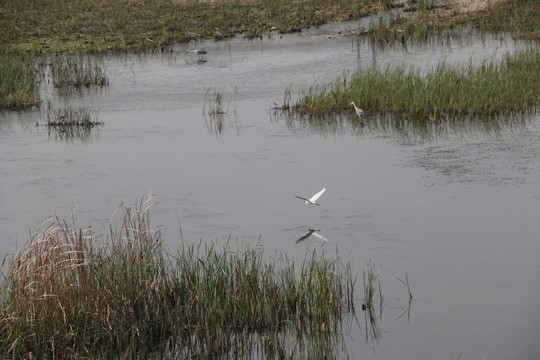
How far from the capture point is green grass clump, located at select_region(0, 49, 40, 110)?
18.0 meters

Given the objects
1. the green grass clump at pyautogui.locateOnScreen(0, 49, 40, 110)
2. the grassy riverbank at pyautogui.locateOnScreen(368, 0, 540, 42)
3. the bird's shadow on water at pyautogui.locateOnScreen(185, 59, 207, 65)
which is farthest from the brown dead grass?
the green grass clump at pyautogui.locateOnScreen(0, 49, 40, 110)

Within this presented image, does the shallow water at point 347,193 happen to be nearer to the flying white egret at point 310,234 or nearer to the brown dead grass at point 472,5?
the flying white egret at point 310,234

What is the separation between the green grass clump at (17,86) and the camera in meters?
18.0

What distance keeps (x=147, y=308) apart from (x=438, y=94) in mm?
9720

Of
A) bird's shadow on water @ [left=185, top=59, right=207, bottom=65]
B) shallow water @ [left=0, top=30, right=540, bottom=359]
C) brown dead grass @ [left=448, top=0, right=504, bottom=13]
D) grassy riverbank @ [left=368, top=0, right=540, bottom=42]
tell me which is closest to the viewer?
shallow water @ [left=0, top=30, right=540, bottom=359]

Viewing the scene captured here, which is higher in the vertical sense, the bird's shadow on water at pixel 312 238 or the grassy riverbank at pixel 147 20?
the grassy riverbank at pixel 147 20

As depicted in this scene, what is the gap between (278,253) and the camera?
854 centimetres

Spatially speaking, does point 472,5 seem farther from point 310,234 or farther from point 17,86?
point 310,234

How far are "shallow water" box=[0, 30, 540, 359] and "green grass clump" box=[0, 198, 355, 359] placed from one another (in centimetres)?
56

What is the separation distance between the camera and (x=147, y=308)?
22.0ft

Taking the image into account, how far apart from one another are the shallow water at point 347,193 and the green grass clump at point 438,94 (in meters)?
0.58

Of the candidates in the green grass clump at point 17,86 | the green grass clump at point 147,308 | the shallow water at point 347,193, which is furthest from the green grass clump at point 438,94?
the green grass clump at point 147,308

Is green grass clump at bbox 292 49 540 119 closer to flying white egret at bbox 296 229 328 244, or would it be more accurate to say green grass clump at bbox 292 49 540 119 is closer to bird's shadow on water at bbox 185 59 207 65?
flying white egret at bbox 296 229 328 244

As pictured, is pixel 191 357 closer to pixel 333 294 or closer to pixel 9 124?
pixel 333 294
